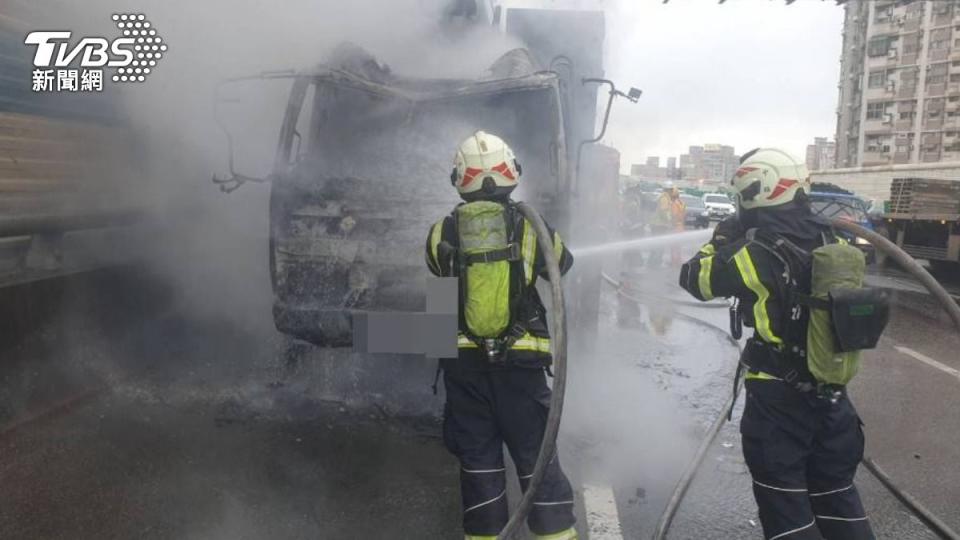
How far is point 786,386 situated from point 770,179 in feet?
2.56

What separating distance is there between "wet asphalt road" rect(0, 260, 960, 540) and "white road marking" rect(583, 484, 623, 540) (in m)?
0.01

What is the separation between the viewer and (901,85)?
56938 millimetres

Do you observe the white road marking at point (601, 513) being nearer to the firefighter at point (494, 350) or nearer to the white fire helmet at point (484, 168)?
the firefighter at point (494, 350)

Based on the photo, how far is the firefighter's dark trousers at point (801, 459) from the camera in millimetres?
2561

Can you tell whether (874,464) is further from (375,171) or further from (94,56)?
(94,56)

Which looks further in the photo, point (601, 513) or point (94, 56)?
point (94, 56)

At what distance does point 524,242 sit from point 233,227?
4097mm

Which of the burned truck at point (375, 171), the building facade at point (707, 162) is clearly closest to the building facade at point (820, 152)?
the building facade at point (707, 162)

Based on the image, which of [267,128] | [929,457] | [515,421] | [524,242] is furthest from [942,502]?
[267,128]

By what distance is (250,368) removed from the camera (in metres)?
5.19

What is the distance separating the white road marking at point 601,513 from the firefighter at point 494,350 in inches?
20.3

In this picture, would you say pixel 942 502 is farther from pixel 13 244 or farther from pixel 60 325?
pixel 13 244

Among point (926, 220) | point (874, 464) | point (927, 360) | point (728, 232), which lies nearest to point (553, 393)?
point (728, 232)

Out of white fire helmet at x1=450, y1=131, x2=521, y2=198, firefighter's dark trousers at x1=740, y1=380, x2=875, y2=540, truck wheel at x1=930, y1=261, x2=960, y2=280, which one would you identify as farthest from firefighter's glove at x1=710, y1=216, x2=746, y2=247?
truck wheel at x1=930, y1=261, x2=960, y2=280
